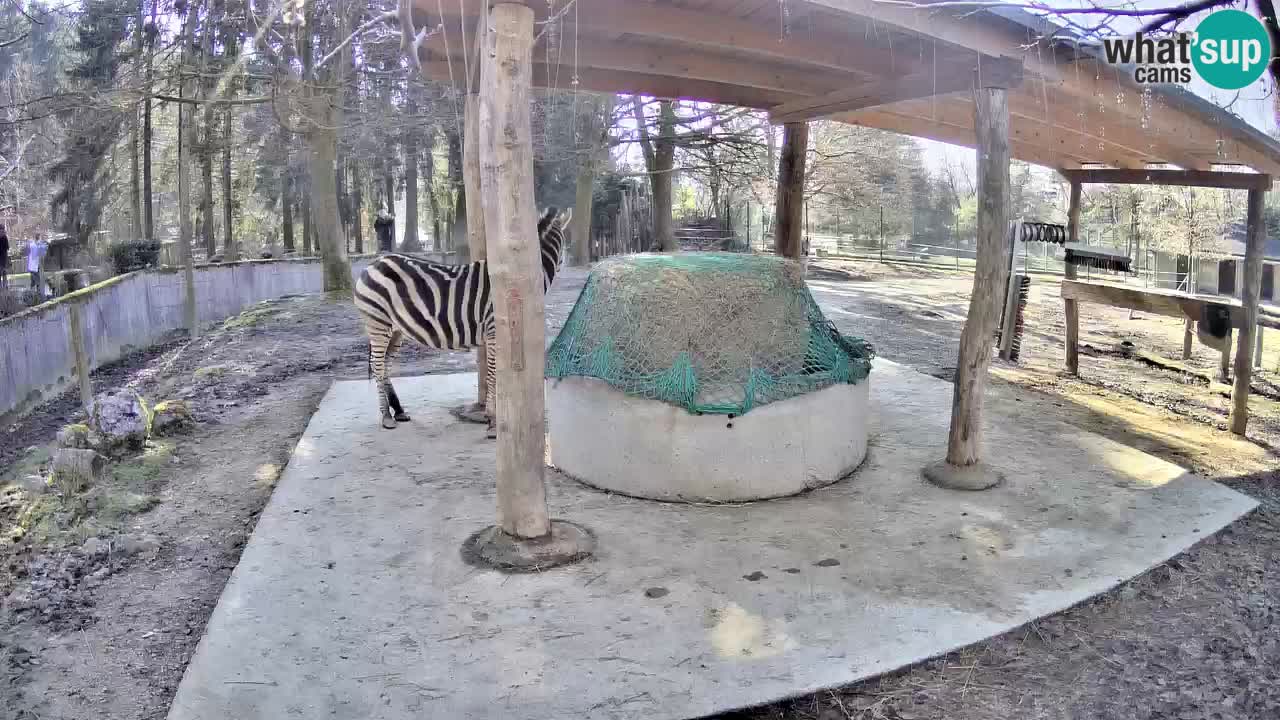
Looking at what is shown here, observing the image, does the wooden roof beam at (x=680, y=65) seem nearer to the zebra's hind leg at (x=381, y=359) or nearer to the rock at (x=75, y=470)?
the zebra's hind leg at (x=381, y=359)

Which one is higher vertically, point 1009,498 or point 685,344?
point 685,344

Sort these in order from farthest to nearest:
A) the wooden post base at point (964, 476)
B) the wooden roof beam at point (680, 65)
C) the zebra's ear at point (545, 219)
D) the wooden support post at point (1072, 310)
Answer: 1. the wooden support post at point (1072, 310)
2. the zebra's ear at point (545, 219)
3. the wooden roof beam at point (680, 65)
4. the wooden post base at point (964, 476)

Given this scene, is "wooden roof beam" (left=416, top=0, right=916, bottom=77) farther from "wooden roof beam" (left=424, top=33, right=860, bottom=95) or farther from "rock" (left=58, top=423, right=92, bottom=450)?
"rock" (left=58, top=423, right=92, bottom=450)

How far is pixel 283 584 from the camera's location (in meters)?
3.72

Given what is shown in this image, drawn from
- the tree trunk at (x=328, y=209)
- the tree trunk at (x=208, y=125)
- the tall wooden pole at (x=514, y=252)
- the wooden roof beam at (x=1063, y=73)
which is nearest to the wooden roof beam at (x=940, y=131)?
the wooden roof beam at (x=1063, y=73)

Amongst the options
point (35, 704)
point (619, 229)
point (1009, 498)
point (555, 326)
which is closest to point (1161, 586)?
point (1009, 498)

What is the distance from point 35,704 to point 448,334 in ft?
12.1

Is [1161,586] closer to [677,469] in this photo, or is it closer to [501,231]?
[677,469]

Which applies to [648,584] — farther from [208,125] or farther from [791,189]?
[208,125]

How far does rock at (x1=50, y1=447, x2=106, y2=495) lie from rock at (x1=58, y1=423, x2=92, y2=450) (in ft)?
1.23

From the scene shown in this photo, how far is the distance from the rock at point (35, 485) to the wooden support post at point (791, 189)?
5.69 meters

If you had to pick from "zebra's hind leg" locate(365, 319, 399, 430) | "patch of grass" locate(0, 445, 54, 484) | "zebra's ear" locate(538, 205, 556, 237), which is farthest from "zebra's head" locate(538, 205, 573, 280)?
"patch of grass" locate(0, 445, 54, 484)

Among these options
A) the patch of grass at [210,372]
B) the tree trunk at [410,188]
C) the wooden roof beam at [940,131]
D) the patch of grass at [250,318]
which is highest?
the tree trunk at [410,188]

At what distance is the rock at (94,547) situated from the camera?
4.30 m
